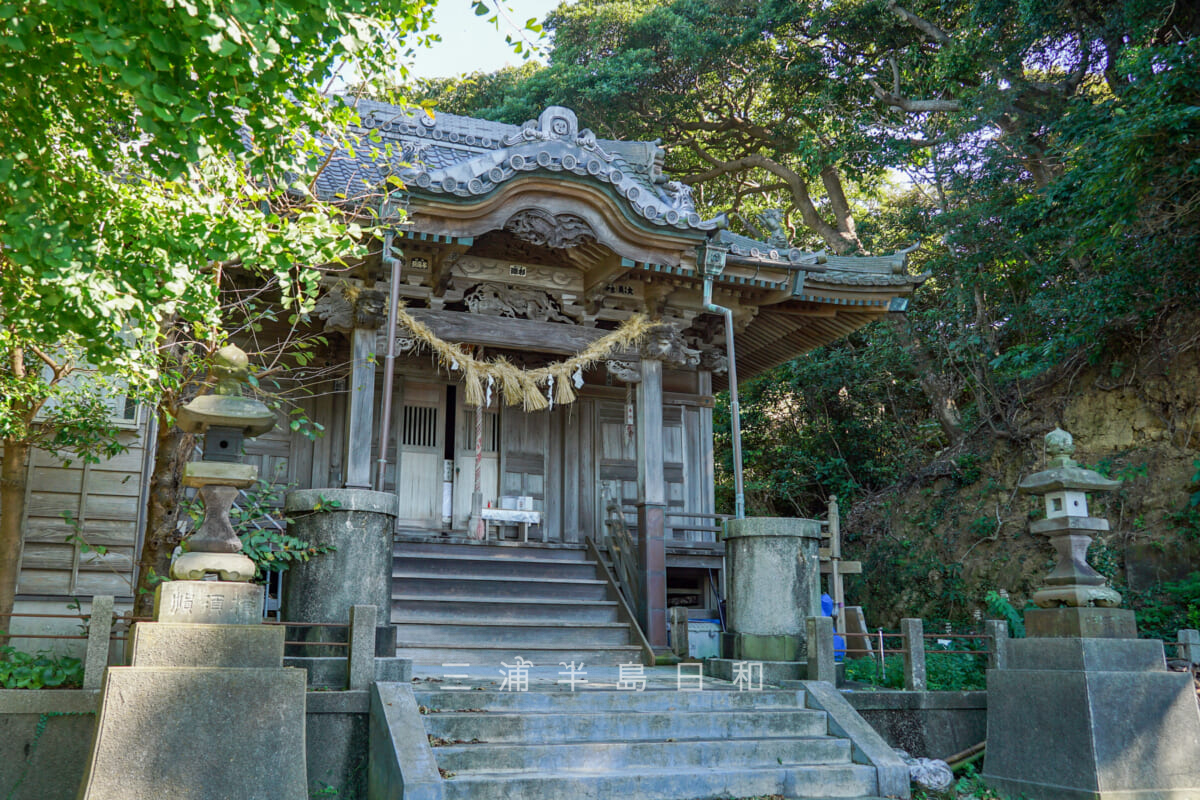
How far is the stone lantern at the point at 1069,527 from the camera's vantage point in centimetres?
738

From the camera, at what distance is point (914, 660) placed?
26.3ft

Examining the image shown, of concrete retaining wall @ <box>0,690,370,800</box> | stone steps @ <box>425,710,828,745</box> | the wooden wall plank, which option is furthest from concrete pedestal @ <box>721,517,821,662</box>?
the wooden wall plank

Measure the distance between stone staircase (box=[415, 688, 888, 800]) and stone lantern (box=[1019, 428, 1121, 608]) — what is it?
86.4 inches

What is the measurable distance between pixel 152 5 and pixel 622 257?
6010 mm

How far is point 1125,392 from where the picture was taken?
14.4m

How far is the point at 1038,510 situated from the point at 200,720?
13.1 meters

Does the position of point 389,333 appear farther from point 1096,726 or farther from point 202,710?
point 1096,726

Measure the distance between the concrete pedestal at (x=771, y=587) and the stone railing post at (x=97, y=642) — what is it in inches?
199

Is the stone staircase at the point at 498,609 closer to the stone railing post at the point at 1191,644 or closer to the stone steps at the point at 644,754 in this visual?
the stone steps at the point at 644,754

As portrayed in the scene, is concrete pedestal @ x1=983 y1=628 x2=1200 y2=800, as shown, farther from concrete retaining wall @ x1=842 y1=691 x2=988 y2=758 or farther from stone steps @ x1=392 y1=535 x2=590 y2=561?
stone steps @ x1=392 y1=535 x2=590 y2=561

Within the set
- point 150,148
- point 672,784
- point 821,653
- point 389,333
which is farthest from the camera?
point 389,333

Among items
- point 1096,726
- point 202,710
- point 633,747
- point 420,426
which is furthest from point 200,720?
point 420,426

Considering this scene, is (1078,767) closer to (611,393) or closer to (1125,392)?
Result: (611,393)

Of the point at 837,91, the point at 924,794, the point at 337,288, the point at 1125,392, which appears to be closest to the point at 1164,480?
the point at 1125,392
